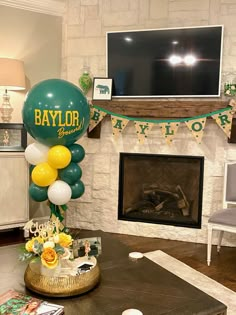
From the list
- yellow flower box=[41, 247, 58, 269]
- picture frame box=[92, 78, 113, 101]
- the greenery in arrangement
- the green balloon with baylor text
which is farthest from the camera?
picture frame box=[92, 78, 113, 101]

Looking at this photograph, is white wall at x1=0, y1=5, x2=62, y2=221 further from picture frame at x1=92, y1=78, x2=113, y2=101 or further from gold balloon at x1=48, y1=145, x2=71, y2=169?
gold balloon at x1=48, y1=145, x2=71, y2=169

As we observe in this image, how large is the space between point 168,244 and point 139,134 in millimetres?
1159

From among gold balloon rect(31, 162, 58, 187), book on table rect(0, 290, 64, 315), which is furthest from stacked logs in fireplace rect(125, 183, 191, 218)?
book on table rect(0, 290, 64, 315)

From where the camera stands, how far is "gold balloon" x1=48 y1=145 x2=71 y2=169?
2.00 meters

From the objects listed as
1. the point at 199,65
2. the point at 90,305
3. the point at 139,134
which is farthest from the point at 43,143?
the point at 199,65

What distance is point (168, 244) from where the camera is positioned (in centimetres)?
368

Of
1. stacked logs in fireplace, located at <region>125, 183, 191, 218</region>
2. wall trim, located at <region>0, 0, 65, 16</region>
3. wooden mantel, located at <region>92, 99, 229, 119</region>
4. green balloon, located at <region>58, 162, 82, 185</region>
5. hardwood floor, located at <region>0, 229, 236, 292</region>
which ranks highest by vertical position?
wall trim, located at <region>0, 0, 65, 16</region>

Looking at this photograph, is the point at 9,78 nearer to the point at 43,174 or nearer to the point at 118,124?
the point at 118,124

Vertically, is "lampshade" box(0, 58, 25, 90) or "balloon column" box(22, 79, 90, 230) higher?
"lampshade" box(0, 58, 25, 90)

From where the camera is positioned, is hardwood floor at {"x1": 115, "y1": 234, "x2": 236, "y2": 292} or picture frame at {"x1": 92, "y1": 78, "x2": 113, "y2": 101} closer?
hardwood floor at {"x1": 115, "y1": 234, "x2": 236, "y2": 292}

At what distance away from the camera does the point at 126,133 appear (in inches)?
155

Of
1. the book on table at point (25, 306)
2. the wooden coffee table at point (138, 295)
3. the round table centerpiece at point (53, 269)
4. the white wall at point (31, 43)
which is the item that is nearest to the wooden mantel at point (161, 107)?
the white wall at point (31, 43)

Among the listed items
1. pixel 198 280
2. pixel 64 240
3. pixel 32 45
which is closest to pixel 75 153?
pixel 64 240

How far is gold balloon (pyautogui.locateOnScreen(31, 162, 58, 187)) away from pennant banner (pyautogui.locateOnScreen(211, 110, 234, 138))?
194 cm
